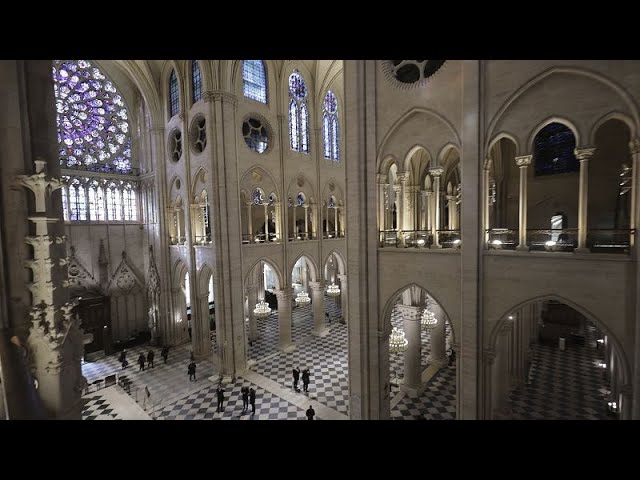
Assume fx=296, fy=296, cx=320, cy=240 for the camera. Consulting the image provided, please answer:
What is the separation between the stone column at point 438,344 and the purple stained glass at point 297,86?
1465 cm

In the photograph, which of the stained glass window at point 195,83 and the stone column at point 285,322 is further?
the stone column at point 285,322

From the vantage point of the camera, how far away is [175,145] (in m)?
17.8

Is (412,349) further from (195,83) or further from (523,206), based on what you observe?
(195,83)

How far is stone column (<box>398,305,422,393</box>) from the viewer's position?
12.2m

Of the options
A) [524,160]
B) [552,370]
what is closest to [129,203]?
[524,160]

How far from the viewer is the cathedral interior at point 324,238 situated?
3660 millimetres

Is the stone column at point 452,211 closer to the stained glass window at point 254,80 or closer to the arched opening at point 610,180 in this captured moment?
the arched opening at point 610,180

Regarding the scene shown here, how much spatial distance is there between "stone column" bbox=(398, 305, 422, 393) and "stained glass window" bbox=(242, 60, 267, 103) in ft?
43.8

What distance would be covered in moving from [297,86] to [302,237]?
946cm

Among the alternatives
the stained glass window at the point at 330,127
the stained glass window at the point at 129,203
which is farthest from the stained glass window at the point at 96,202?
the stained glass window at the point at 330,127

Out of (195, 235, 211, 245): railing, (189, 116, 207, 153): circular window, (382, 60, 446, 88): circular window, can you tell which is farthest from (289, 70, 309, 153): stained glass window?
(382, 60, 446, 88): circular window

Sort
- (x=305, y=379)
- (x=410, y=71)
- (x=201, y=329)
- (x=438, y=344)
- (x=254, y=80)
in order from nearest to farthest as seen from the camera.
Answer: (x=410, y=71) < (x=305, y=379) < (x=438, y=344) < (x=254, y=80) < (x=201, y=329)

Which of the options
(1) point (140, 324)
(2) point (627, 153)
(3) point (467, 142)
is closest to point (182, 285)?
(1) point (140, 324)

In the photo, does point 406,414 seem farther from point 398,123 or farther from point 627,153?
point 627,153
